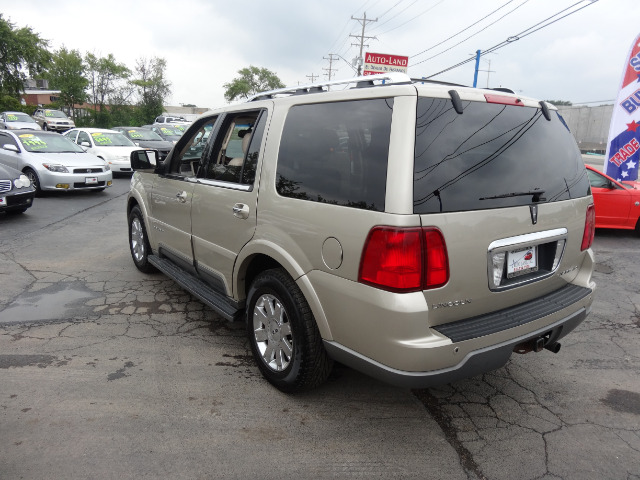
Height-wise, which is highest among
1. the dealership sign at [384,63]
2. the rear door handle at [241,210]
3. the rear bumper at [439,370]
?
the dealership sign at [384,63]

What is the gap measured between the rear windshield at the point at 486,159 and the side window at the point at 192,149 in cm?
224

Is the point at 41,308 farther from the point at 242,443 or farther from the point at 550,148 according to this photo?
the point at 550,148

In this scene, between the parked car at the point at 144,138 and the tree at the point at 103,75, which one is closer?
the parked car at the point at 144,138

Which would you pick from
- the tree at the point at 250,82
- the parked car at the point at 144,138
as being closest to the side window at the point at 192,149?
the parked car at the point at 144,138

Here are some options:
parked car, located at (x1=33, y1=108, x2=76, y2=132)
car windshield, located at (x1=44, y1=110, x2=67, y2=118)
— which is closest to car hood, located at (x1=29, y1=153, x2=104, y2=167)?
parked car, located at (x1=33, y1=108, x2=76, y2=132)

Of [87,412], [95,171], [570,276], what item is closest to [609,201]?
[570,276]

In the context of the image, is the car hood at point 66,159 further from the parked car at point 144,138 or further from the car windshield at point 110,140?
the parked car at point 144,138

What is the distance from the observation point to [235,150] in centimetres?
358

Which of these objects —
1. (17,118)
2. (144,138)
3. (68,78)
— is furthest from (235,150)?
(68,78)

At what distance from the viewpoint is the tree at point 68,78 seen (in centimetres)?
4322

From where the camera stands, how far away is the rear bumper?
7.69 ft

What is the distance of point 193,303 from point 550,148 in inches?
138

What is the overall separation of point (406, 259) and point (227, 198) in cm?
166

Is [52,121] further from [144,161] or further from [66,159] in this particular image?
[144,161]
